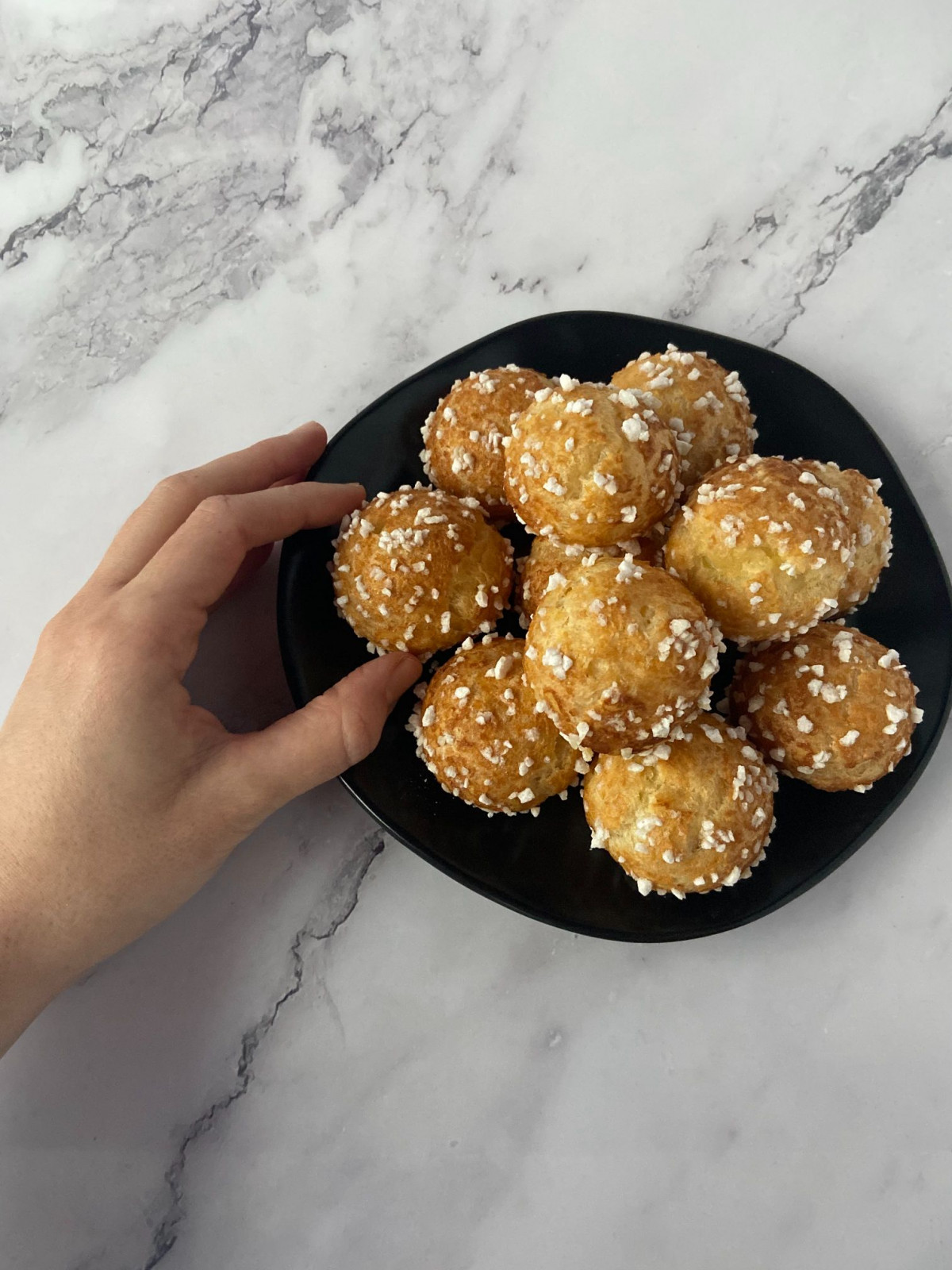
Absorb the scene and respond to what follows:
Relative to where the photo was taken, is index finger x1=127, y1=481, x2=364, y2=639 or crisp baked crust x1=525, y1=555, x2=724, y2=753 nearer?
crisp baked crust x1=525, y1=555, x2=724, y2=753

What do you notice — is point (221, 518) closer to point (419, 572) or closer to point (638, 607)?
point (419, 572)

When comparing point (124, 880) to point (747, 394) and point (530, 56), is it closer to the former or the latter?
point (747, 394)

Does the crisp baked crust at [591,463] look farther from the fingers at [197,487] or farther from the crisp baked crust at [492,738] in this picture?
the fingers at [197,487]

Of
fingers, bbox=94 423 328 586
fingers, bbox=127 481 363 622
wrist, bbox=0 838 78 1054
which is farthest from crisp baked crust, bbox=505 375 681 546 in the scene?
wrist, bbox=0 838 78 1054

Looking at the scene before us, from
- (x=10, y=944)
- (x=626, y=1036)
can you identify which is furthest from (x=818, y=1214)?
(x=10, y=944)

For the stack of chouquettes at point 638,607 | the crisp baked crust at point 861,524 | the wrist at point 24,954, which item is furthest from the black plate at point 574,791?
the wrist at point 24,954

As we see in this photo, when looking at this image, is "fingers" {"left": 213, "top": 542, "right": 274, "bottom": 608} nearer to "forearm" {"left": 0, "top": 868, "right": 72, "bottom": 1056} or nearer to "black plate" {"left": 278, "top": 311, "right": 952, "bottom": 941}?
"black plate" {"left": 278, "top": 311, "right": 952, "bottom": 941}
